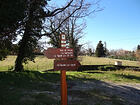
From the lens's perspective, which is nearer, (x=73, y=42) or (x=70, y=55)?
(x=70, y=55)

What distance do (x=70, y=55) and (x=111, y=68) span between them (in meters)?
19.2

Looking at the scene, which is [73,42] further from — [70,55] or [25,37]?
[70,55]

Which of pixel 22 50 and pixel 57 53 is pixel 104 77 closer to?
pixel 22 50

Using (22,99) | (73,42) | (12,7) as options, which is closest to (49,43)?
(73,42)

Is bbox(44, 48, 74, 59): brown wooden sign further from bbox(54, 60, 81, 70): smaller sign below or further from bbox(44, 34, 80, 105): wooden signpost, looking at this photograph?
bbox(54, 60, 81, 70): smaller sign below

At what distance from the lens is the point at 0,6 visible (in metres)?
6.36

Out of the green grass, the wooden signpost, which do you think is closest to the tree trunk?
the green grass

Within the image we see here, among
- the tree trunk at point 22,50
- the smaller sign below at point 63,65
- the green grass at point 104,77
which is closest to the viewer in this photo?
the smaller sign below at point 63,65

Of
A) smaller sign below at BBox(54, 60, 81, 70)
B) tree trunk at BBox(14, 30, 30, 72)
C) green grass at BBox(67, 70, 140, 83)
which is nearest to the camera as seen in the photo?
smaller sign below at BBox(54, 60, 81, 70)

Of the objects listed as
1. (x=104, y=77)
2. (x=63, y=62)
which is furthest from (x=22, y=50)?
(x=63, y=62)

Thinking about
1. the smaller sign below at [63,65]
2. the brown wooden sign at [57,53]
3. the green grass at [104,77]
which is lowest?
the green grass at [104,77]

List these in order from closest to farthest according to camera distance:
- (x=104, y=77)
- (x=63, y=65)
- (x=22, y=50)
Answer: (x=63, y=65)
(x=104, y=77)
(x=22, y=50)

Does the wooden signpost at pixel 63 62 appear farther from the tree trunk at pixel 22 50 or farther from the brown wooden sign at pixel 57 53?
the tree trunk at pixel 22 50

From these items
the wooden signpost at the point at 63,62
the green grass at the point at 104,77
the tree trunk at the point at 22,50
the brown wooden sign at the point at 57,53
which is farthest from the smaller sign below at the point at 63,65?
the tree trunk at the point at 22,50
